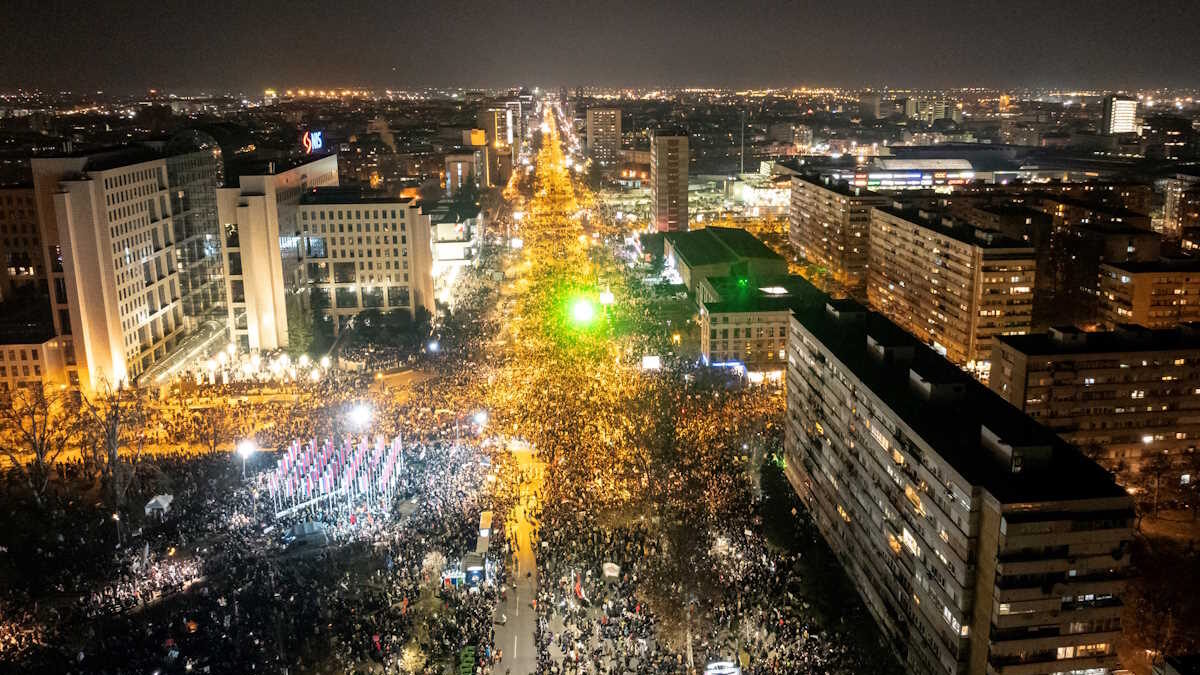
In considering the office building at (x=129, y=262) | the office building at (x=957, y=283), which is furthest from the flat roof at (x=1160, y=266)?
the office building at (x=129, y=262)

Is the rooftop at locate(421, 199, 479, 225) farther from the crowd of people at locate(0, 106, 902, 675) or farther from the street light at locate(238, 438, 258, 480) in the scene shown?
the street light at locate(238, 438, 258, 480)

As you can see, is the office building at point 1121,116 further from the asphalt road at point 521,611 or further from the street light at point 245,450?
the street light at point 245,450

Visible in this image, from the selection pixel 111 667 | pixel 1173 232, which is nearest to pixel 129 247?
pixel 111 667

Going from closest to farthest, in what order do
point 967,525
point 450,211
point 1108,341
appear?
point 967,525 < point 1108,341 < point 450,211

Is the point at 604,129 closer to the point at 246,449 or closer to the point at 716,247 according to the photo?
the point at 716,247

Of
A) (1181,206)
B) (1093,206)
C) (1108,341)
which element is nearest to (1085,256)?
(1093,206)

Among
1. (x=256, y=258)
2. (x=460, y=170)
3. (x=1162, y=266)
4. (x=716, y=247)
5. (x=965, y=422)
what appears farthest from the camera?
(x=460, y=170)

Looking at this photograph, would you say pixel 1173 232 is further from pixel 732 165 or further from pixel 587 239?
pixel 732 165

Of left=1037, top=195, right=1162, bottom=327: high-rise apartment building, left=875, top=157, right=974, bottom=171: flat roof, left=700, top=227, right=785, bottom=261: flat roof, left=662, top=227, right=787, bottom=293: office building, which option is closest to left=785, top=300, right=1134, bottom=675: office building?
left=662, top=227, right=787, bottom=293: office building
